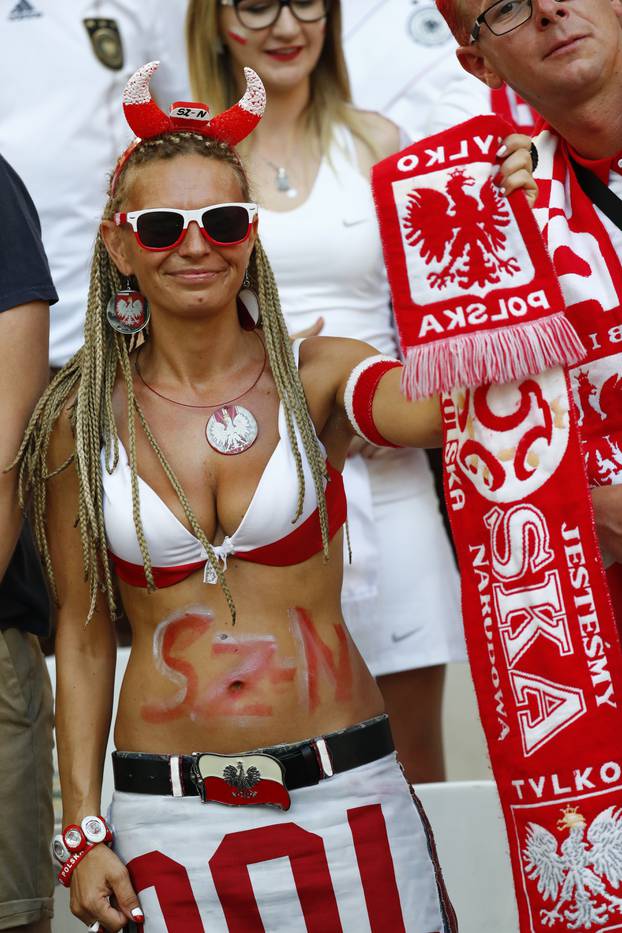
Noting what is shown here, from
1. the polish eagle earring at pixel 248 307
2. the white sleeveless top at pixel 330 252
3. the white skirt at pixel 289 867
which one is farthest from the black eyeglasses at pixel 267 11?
the white skirt at pixel 289 867

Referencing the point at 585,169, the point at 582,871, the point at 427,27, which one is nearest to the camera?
the point at 582,871

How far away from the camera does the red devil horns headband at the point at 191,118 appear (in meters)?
2.86

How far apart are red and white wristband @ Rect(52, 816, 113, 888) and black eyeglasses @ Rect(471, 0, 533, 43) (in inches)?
64.2

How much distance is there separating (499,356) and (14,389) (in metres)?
1.04

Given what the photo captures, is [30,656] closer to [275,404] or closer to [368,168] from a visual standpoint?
[275,404]

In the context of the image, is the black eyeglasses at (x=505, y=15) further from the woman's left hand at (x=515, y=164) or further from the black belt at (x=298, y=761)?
the black belt at (x=298, y=761)

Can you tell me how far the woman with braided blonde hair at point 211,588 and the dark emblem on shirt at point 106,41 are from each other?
5.43 feet

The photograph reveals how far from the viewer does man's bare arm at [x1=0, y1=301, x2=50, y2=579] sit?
2896 mm

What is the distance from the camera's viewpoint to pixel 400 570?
400cm

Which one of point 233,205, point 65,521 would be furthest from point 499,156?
point 65,521

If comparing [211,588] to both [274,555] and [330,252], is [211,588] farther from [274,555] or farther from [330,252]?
[330,252]

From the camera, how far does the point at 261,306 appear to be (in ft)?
9.68

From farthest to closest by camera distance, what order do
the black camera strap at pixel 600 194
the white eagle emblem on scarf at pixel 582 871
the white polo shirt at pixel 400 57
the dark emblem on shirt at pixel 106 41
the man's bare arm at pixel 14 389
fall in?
the white polo shirt at pixel 400 57
the dark emblem on shirt at pixel 106 41
the man's bare arm at pixel 14 389
the black camera strap at pixel 600 194
the white eagle emblem on scarf at pixel 582 871

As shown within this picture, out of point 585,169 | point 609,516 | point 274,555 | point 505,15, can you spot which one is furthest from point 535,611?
point 505,15
